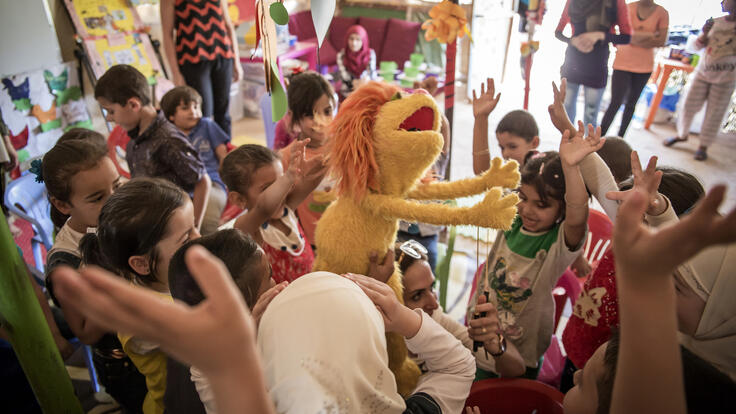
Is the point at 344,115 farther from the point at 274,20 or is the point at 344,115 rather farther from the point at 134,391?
the point at 134,391

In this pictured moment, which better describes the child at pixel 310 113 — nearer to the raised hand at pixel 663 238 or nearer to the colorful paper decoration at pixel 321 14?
the colorful paper decoration at pixel 321 14

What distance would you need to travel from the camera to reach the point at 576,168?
3.31ft

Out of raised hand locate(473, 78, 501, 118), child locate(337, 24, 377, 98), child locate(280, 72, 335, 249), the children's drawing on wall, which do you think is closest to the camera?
raised hand locate(473, 78, 501, 118)

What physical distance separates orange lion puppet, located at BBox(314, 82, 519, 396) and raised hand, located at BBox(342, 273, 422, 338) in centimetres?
14

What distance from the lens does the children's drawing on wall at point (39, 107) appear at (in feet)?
8.66

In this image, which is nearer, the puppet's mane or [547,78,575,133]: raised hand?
the puppet's mane

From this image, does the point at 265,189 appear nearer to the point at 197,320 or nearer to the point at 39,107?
the point at 197,320

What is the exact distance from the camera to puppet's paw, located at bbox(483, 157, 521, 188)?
2.93 ft

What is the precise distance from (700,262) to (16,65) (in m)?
3.42

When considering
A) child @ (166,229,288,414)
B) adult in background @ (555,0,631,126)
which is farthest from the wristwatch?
adult in background @ (555,0,631,126)

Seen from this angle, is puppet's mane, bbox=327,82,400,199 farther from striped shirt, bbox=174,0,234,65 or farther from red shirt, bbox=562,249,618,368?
striped shirt, bbox=174,0,234,65

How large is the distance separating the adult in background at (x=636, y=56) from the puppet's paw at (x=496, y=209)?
93 cm

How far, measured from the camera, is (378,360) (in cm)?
62

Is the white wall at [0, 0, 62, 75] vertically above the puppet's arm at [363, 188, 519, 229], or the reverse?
the white wall at [0, 0, 62, 75]
